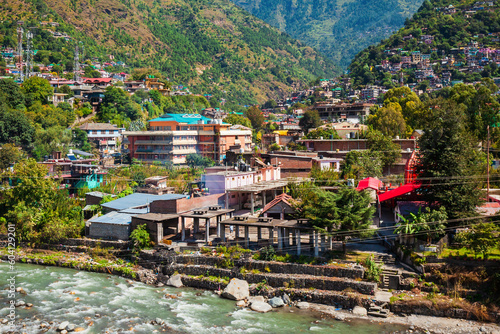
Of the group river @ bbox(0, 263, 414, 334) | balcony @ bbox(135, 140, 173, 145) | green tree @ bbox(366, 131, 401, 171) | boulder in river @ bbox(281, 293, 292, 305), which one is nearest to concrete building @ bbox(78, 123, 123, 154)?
balcony @ bbox(135, 140, 173, 145)

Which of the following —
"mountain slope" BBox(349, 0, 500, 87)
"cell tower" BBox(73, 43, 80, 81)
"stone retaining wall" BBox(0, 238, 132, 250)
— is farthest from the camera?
"mountain slope" BBox(349, 0, 500, 87)

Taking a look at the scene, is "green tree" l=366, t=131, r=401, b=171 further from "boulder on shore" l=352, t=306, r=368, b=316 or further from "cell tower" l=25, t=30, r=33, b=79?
"cell tower" l=25, t=30, r=33, b=79

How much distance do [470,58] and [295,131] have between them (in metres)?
53.5

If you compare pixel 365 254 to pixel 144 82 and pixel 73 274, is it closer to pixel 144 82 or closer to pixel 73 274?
pixel 73 274

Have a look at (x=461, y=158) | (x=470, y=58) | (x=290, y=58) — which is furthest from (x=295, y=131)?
(x=290, y=58)

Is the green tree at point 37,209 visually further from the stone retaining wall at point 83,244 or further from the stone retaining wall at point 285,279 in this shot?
the stone retaining wall at point 285,279

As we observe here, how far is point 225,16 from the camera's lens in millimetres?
173000

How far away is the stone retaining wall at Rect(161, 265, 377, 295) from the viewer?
725 inches

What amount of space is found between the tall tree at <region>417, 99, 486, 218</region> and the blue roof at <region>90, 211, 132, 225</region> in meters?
15.4

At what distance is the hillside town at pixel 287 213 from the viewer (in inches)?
728

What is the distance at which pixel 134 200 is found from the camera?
1159 inches

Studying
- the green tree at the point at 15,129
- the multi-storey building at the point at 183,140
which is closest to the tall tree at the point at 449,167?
the multi-storey building at the point at 183,140

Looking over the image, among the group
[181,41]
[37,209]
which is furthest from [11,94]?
[181,41]

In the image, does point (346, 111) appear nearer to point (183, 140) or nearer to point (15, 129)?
point (183, 140)
